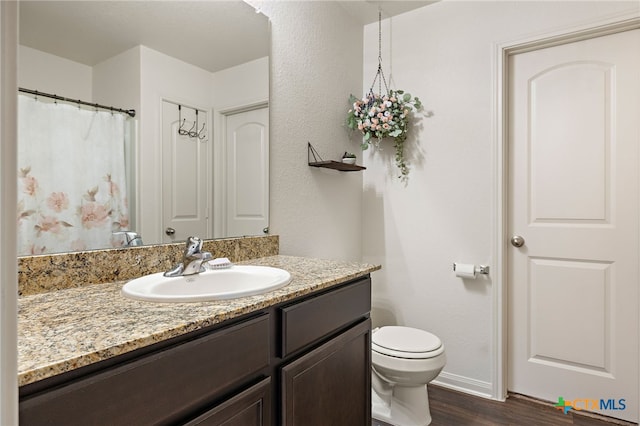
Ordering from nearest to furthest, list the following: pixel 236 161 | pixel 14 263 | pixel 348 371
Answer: pixel 14 263
pixel 348 371
pixel 236 161

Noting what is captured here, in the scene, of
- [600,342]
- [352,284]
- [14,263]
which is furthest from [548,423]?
[14,263]

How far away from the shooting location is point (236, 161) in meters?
1.72

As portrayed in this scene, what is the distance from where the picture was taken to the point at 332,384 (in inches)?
50.3

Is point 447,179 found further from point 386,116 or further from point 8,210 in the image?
point 8,210

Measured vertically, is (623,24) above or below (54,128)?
above

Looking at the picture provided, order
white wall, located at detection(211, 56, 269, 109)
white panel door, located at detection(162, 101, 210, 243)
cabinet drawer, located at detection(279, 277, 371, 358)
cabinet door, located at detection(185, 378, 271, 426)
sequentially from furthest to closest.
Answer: white wall, located at detection(211, 56, 269, 109), white panel door, located at detection(162, 101, 210, 243), cabinet drawer, located at detection(279, 277, 371, 358), cabinet door, located at detection(185, 378, 271, 426)

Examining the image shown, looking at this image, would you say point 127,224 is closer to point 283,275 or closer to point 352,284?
point 283,275

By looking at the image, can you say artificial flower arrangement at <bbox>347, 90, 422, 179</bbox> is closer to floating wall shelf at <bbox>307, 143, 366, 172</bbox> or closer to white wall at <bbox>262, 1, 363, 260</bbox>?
white wall at <bbox>262, 1, 363, 260</bbox>

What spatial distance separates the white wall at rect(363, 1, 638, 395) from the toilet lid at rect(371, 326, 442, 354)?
0.43 m

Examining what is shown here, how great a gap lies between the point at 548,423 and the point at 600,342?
51cm

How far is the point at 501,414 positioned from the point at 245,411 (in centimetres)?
166

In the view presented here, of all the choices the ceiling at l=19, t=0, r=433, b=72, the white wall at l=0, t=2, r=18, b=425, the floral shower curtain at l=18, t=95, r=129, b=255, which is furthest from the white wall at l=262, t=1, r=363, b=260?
the white wall at l=0, t=2, r=18, b=425

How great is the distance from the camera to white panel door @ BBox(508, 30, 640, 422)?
1882mm

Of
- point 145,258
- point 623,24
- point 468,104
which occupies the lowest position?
point 145,258
